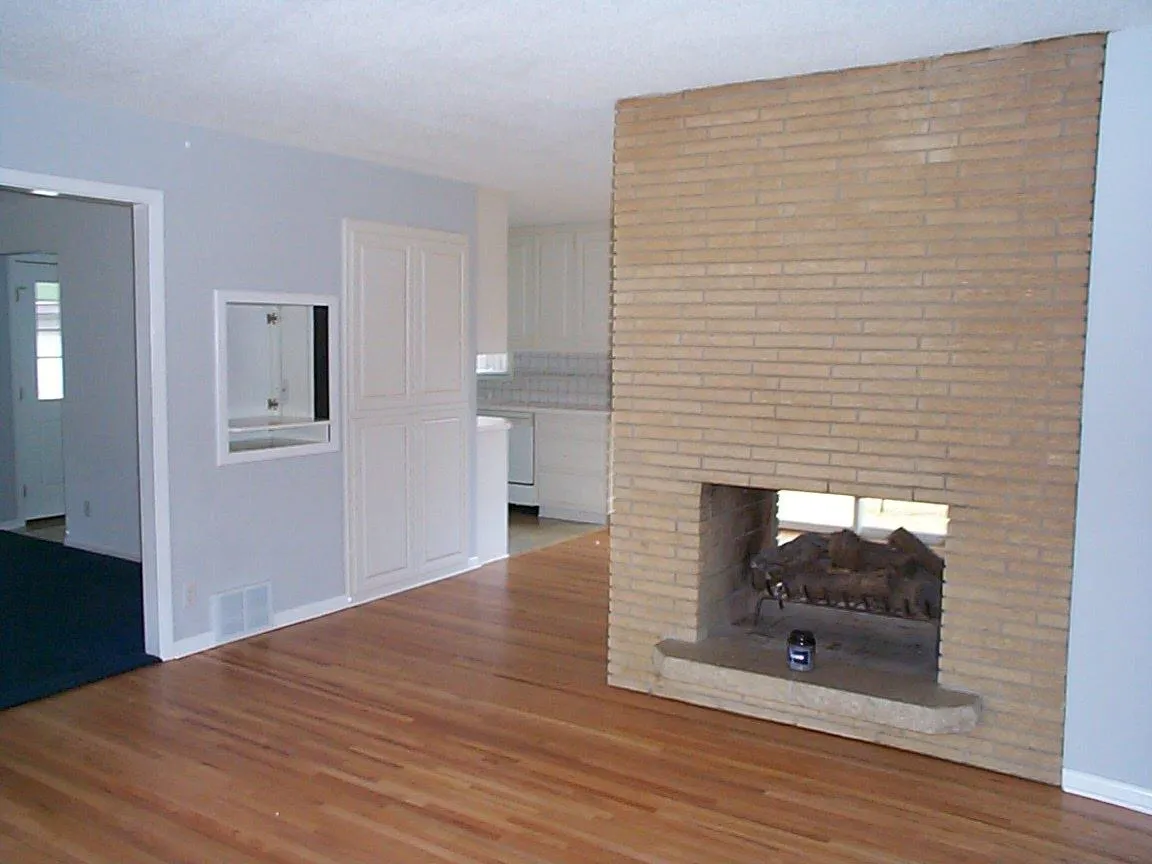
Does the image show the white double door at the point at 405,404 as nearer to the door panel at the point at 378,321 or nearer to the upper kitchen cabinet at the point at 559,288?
the door panel at the point at 378,321

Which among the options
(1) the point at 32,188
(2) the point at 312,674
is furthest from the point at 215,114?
(2) the point at 312,674

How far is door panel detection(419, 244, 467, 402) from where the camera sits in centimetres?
595

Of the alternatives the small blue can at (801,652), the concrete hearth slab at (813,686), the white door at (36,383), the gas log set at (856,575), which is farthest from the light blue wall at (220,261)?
the white door at (36,383)

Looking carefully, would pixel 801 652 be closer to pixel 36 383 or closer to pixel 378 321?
pixel 378 321

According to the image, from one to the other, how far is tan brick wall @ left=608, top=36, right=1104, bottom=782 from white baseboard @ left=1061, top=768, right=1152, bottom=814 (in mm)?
78

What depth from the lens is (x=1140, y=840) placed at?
303 centimetres

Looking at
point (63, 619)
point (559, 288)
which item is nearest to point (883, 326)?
point (63, 619)

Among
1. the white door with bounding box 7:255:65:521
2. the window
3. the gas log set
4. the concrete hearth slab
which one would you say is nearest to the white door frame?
the concrete hearth slab

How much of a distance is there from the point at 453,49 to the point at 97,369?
422cm

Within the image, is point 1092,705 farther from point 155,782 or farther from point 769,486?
point 155,782

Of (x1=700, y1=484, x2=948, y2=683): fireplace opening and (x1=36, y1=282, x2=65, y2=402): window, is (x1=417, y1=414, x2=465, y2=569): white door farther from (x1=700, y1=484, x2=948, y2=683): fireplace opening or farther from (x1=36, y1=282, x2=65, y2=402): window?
(x1=36, y1=282, x2=65, y2=402): window

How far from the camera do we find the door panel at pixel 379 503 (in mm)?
5559

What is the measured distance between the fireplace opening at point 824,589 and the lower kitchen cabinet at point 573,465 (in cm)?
333

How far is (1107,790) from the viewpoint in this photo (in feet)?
10.8
